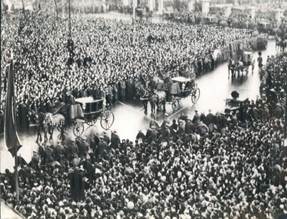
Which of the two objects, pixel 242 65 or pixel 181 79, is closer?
pixel 242 65

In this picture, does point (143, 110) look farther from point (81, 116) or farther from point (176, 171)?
point (176, 171)

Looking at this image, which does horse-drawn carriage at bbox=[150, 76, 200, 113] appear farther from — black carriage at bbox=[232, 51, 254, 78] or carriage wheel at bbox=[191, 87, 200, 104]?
black carriage at bbox=[232, 51, 254, 78]

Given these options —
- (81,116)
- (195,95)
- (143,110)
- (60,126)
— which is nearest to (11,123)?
(60,126)

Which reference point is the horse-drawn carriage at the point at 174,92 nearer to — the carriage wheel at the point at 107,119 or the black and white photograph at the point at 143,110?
the black and white photograph at the point at 143,110

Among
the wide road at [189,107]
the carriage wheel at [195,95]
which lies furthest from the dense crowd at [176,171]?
the carriage wheel at [195,95]

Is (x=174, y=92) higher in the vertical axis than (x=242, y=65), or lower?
lower

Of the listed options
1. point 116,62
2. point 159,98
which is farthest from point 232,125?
point 116,62
